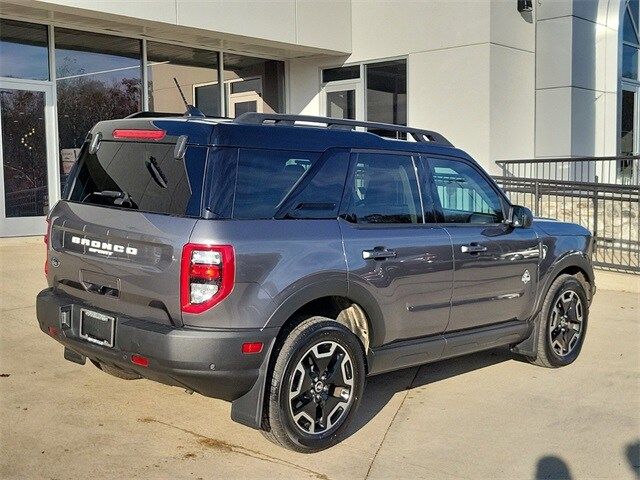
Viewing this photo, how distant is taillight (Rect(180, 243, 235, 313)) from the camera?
3930mm

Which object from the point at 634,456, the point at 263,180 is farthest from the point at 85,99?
the point at 634,456

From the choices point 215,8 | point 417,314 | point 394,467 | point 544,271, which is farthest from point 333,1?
point 394,467

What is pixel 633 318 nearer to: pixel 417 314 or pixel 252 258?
pixel 417 314

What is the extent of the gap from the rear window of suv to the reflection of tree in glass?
845cm

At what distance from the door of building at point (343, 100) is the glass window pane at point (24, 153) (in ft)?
20.4

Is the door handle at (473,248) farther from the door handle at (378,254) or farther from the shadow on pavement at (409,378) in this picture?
the shadow on pavement at (409,378)

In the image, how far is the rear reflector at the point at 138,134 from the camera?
4.36 meters

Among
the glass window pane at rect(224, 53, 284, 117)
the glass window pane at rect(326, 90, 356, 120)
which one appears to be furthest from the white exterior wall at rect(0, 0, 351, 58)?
the glass window pane at rect(326, 90, 356, 120)

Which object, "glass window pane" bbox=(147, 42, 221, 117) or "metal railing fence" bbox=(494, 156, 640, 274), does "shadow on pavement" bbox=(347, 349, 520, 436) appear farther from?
"glass window pane" bbox=(147, 42, 221, 117)

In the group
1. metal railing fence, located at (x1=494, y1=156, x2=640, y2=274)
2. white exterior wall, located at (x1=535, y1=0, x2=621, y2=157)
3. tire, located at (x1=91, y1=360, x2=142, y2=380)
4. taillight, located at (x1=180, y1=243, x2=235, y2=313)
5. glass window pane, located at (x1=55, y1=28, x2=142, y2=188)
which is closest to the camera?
taillight, located at (x1=180, y1=243, x2=235, y2=313)

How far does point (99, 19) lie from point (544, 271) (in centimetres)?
909

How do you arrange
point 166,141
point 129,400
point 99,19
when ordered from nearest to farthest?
point 166,141 → point 129,400 → point 99,19

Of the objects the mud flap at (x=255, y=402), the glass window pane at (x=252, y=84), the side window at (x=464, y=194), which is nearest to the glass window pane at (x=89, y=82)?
the glass window pane at (x=252, y=84)

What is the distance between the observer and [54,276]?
4770 millimetres
